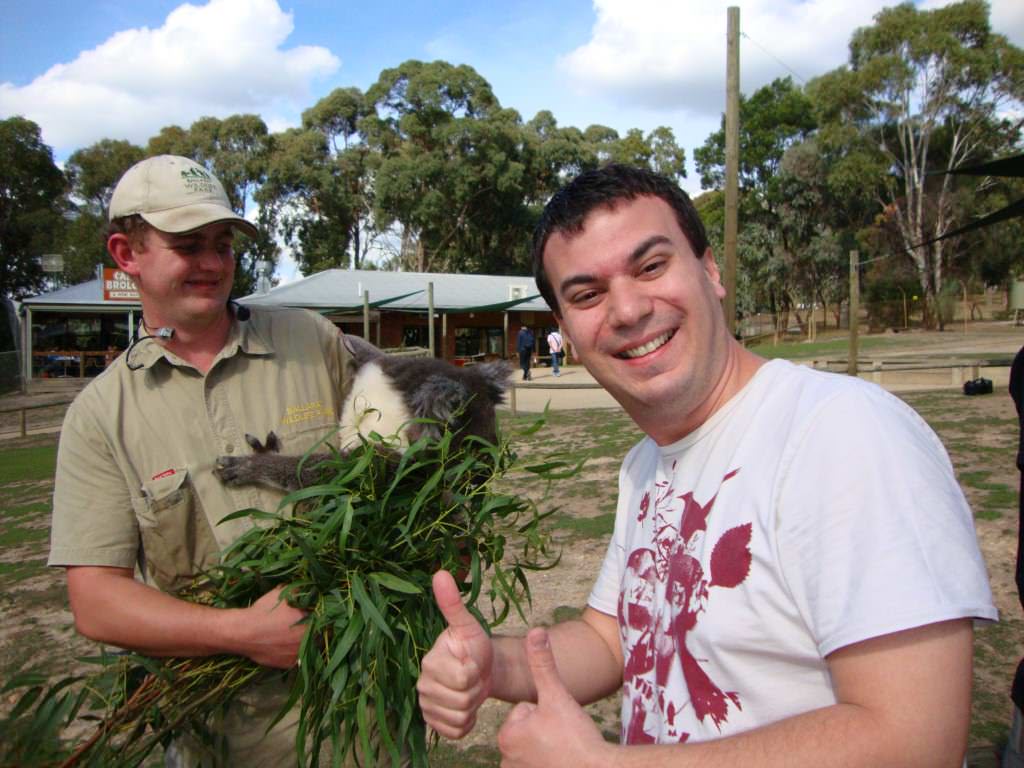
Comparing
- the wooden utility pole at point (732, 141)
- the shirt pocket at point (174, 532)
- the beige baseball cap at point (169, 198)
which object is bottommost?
the shirt pocket at point (174, 532)

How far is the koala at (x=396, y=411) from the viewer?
1.87m

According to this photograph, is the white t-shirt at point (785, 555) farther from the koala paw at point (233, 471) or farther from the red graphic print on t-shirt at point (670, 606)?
the koala paw at point (233, 471)

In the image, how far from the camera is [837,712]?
0.98 meters

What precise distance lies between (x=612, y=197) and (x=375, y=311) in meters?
21.5

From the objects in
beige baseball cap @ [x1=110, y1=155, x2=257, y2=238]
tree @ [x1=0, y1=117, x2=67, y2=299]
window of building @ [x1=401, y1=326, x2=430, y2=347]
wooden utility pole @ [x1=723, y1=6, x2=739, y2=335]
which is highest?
tree @ [x1=0, y1=117, x2=67, y2=299]

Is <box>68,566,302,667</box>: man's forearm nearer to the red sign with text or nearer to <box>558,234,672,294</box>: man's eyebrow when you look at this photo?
<box>558,234,672,294</box>: man's eyebrow

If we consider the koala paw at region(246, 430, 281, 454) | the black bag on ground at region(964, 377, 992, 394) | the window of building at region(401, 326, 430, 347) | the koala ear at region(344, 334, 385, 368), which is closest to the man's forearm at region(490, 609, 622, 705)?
the koala paw at region(246, 430, 281, 454)

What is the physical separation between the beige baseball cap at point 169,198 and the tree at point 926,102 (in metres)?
Answer: 34.6

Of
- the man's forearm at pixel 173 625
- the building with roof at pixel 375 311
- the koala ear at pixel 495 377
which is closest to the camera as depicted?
the man's forearm at pixel 173 625

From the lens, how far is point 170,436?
1881 mm

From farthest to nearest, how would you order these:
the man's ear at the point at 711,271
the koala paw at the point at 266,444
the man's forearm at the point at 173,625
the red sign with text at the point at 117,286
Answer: the red sign with text at the point at 117,286 → the koala paw at the point at 266,444 → the man's forearm at the point at 173,625 → the man's ear at the point at 711,271

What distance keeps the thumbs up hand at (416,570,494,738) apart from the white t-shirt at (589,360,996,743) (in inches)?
12.5

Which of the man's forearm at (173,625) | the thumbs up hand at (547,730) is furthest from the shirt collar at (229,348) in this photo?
the thumbs up hand at (547,730)

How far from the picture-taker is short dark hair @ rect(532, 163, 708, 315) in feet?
4.61
